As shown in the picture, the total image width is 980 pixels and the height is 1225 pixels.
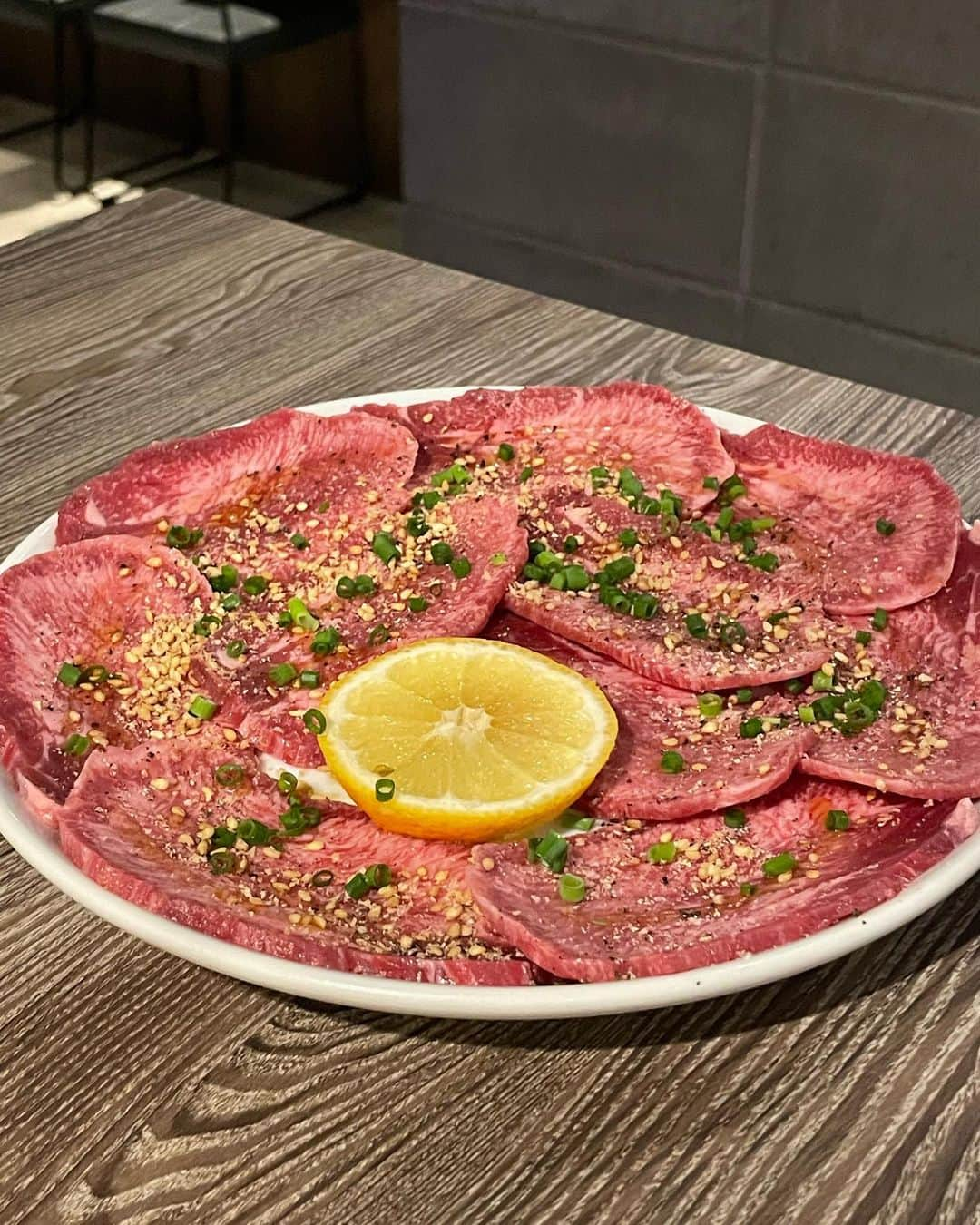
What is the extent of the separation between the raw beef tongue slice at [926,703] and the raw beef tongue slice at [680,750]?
0.04m

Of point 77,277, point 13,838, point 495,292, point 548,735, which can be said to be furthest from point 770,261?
point 13,838

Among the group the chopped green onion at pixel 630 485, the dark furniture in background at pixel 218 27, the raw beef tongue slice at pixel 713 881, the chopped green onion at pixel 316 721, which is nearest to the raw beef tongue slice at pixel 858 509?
the chopped green onion at pixel 630 485

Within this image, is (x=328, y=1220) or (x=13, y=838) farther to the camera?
(x=13, y=838)

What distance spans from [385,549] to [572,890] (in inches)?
18.8

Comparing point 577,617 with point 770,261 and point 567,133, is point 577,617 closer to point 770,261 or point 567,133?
point 770,261

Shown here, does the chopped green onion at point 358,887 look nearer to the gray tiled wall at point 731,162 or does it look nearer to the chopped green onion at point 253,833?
the chopped green onion at point 253,833

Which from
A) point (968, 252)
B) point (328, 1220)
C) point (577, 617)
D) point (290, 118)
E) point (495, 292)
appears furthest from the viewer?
point (290, 118)

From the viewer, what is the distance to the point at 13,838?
0.96m

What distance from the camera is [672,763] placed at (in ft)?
3.39

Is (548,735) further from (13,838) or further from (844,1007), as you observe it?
(13,838)

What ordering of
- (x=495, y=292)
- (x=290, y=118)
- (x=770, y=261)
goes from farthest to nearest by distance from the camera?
(x=290, y=118)
(x=770, y=261)
(x=495, y=292)

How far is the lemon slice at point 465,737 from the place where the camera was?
979mm

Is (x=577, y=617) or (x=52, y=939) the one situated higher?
(x=577, y=617)

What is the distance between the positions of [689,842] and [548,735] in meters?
0.13
